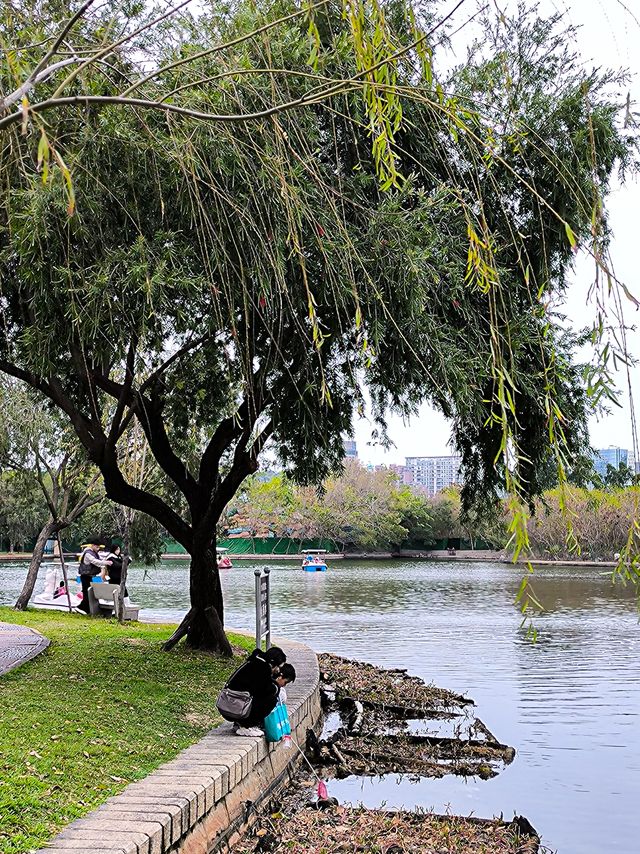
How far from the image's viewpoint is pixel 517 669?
16.0 m

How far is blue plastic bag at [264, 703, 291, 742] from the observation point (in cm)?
745

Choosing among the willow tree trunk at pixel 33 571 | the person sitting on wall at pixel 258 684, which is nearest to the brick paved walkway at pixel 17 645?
the person sitting on wall at pixel 258 684

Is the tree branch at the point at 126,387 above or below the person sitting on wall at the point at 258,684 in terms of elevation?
above

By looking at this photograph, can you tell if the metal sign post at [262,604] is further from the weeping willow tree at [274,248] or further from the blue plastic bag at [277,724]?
the blue plastic bag at [277,724]

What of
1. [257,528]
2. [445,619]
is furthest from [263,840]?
[257,528]

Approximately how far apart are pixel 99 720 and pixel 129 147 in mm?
4351

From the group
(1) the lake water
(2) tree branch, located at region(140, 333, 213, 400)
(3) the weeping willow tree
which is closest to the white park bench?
(1) the lake water

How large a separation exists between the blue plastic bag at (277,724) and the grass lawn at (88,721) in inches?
20.6

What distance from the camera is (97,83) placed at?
6344mm

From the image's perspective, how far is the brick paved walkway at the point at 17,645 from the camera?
10.1 meters

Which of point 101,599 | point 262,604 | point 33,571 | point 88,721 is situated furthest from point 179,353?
point 33,571

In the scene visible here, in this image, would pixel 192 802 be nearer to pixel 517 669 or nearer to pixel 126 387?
pixel 126 387

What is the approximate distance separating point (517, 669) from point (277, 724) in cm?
934

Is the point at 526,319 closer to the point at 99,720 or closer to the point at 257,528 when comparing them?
the point at 99,720
